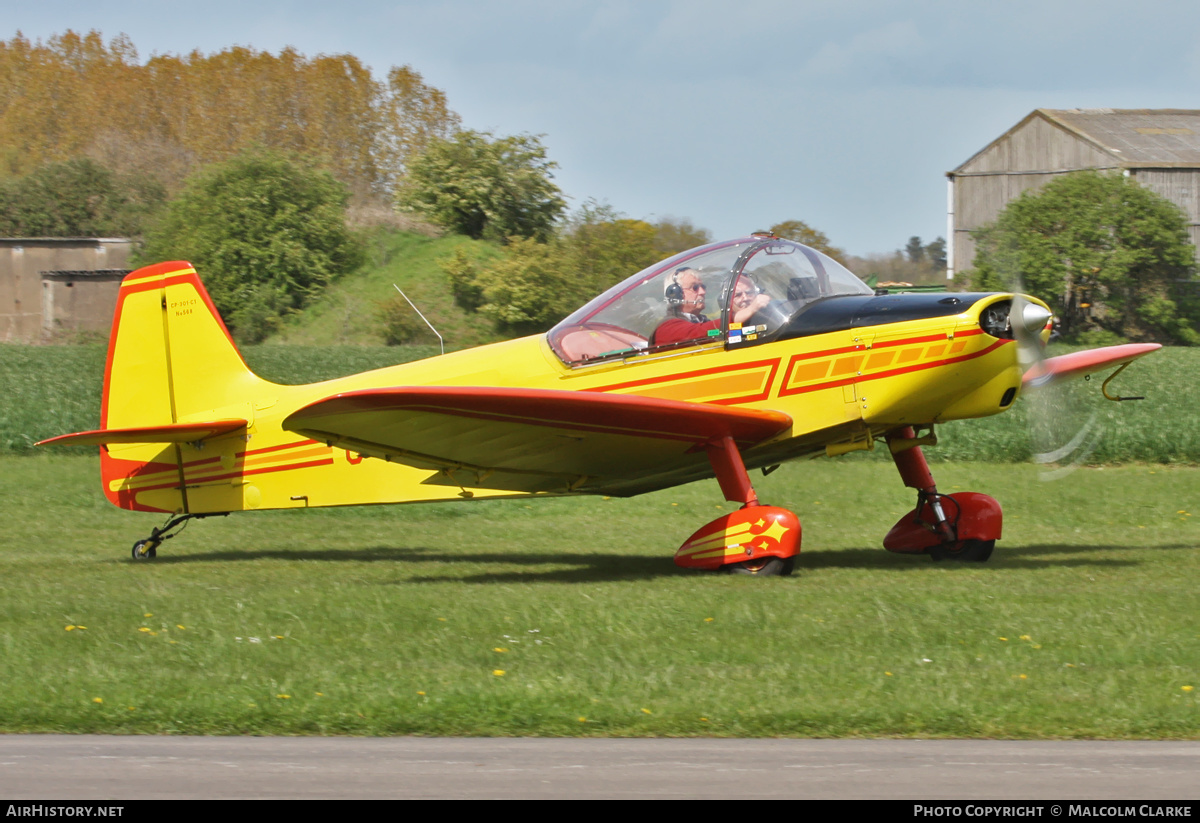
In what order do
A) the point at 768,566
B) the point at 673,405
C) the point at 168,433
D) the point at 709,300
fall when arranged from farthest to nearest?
the point at 168,433, the point at 709,300, the point at 768,566, the point at 673,405

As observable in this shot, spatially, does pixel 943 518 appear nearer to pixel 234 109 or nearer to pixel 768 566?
pixel 768 566

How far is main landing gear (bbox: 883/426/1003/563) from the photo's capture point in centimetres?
988

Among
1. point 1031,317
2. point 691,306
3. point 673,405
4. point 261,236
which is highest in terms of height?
point 261,236

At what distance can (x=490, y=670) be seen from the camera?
609 centimetres

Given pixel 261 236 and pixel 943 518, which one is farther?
pixel 261 236

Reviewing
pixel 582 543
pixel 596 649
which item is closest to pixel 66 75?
pixel 582 543

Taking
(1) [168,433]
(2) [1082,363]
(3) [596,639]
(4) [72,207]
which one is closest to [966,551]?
(2) [1082,363]

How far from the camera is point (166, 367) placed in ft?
35.8

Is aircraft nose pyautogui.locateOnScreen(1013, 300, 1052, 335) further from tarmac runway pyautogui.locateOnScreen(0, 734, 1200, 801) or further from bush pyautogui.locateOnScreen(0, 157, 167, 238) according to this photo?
bush pyautogui.locateOnScreen(0, 157, 167, 238)

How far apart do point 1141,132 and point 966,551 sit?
50.7 meters

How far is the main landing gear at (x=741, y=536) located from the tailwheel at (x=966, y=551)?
185cm

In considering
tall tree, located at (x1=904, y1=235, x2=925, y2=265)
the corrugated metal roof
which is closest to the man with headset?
the corrugated metal roof

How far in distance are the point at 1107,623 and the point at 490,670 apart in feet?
12.0

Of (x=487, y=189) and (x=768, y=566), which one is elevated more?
(x=487, y=189)
